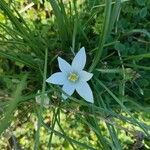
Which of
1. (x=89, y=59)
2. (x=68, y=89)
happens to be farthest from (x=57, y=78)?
(x=89, y=59)

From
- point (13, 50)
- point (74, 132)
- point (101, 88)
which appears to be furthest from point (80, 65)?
point (74, 132)

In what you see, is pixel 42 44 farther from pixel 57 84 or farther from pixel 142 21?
pixel 142 21

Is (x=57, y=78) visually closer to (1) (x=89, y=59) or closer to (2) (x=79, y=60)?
(2) (x=79, y=60)

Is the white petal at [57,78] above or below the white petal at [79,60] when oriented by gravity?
below

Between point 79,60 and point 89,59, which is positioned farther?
point 89,59

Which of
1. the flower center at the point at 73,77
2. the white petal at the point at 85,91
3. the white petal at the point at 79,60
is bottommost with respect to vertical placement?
the white petal at the point at 85,91

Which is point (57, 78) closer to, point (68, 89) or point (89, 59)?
point (68, 89)

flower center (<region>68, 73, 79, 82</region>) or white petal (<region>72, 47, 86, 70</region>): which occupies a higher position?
white petal (<region>72, 47, 86, 70</region>)
